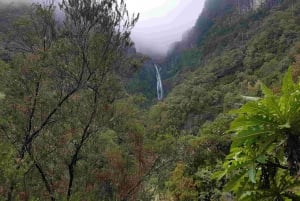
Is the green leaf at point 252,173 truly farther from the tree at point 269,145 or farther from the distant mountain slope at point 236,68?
the distant mountain slope at point 236,68

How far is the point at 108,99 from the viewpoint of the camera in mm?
13781

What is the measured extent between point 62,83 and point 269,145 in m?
10.2

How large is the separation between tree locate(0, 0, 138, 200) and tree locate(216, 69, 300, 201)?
370 inches

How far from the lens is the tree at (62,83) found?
41.2 ft

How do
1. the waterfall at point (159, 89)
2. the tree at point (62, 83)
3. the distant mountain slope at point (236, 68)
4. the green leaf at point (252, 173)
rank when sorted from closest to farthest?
the green leaf at point (252, 173), the tree at point (62, 83), the distant mountain slope at point (236, 68), the waterfall at point (159, 89)

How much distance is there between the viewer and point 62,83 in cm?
1335

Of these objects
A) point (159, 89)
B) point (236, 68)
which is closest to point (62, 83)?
point (236, 68)

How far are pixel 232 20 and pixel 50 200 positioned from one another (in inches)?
6196

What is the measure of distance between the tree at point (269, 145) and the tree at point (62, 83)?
9.39 metres

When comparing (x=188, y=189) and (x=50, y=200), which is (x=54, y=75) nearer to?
(x=50, y=200)

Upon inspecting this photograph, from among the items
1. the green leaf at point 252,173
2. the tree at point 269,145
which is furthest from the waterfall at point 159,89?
the green leaf at point 252,173

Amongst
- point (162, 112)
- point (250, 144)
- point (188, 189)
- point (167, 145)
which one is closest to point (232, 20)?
point (162, 112)

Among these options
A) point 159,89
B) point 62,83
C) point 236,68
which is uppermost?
point 62,83

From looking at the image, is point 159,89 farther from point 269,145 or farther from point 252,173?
point 252,173
